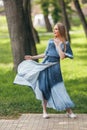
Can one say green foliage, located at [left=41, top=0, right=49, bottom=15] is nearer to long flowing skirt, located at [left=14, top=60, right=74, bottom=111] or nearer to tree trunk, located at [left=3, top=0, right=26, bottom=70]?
tree trunk, located at [left=3, top=0, right=26, bottom=70]

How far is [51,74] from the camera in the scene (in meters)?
9.19

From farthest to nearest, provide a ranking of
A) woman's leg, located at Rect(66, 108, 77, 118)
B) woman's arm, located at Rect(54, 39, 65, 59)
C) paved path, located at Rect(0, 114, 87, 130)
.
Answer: woman's leg, located at Rect(66, 108, 77, 118)
woman's arm, located at Rect(54, 39, 65, 59)
paved path, located at Rect(0, 114, 87, 130)

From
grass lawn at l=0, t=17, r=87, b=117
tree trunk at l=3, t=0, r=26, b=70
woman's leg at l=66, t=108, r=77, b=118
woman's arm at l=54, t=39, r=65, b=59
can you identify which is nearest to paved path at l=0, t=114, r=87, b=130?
woman's leg at l=66, t=108, r=77, b=118

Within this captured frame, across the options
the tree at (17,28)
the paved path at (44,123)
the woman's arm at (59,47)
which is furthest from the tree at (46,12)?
the woman's arm at (59,47)

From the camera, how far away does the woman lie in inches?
356

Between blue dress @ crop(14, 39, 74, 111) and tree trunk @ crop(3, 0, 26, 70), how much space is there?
19.1 ft

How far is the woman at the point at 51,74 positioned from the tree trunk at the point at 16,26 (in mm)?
5811

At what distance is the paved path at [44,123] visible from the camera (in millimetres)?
8492

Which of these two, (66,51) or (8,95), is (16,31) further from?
(66,51)

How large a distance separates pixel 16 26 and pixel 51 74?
6.19 meters

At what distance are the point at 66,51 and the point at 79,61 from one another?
1358 centimetres

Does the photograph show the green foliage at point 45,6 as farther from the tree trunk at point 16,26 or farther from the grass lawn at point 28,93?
the tree trunk at point 16,26

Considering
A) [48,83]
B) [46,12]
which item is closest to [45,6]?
[46,12]

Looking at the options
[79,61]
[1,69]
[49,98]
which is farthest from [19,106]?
[79,61]
